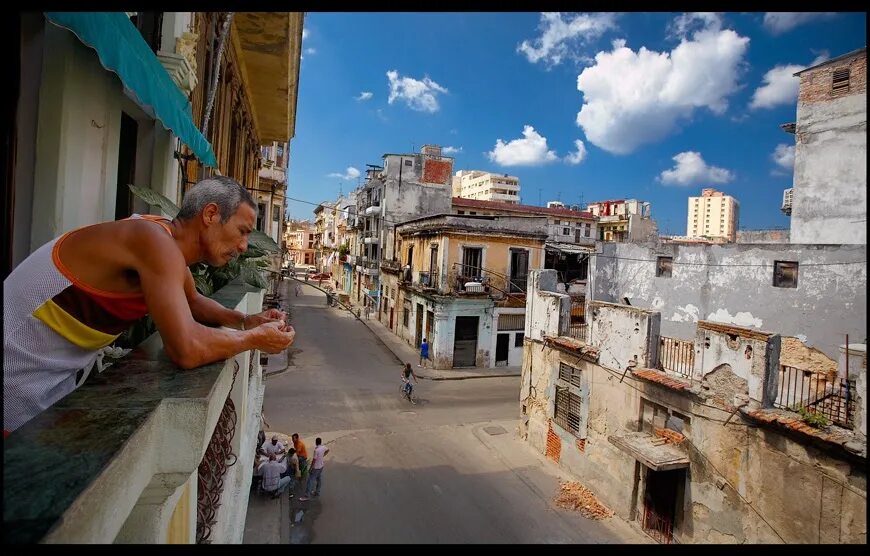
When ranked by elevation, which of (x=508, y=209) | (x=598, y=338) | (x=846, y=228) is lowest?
(x=598, y=338)

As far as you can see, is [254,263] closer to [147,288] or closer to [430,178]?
[147,288]

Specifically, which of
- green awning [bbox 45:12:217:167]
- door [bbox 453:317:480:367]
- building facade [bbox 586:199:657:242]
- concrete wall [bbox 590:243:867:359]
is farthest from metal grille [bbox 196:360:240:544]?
building facade [bbox 586:199:657:242]

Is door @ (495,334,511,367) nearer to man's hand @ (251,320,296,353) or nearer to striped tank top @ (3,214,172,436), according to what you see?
man's hand @ (251,320,296,353)

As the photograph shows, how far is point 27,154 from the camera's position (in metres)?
2.99

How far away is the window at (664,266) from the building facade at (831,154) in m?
5.45

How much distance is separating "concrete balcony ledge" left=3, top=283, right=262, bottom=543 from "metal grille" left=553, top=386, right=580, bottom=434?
12.0m

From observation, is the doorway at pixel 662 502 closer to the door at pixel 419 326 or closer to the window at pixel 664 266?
the window at pixel 664 266

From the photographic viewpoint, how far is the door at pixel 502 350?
23.3m

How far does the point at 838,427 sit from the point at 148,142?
10.6 m

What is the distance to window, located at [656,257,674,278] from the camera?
1659 cm

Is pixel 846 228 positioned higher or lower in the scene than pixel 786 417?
higher

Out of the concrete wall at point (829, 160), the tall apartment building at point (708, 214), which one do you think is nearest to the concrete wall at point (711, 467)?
the concrete wall at point (829, 160)

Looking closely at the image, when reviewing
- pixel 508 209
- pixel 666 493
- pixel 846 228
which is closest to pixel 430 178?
pixel 508 209

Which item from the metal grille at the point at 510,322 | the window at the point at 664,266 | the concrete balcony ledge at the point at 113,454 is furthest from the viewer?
the metal grille at the point at 510,322
